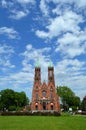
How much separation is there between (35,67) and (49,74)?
21.7 feet

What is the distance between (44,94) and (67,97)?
20653 mm

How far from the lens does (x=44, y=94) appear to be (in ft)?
376

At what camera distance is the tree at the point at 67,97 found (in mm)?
131750

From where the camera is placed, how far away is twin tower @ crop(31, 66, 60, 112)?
112 meters

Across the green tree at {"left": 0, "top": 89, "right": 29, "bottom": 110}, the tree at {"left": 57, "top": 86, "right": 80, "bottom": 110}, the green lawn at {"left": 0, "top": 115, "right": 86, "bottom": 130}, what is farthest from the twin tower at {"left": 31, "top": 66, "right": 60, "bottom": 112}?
the green lawn at {"left": 0, "top": 115, "right": 86, "bottom": 130}

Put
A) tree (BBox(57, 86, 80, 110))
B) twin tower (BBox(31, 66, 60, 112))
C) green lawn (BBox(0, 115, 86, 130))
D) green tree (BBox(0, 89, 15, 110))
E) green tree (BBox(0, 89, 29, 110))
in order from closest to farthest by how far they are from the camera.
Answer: green lawn (BBox(0, 115, 86, 130)) < twin tower (BBox(31, 66, 60, 112)) < green tree (BBox(0, 89, 15, 110)) < green tree (BBox(0, 89, 29, 110)) < tree (BBox(57, 86, 80, 110))

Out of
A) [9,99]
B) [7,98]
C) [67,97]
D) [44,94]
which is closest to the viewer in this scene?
[44,94]

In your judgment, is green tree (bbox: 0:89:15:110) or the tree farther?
the tree

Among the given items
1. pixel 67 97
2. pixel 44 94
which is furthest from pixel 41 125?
pixel 67 97

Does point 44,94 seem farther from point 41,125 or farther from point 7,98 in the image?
point 41,125

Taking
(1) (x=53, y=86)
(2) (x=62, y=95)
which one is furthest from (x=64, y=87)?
(1) (x=53, y=86)

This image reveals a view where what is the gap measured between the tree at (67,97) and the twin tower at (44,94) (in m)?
19.4

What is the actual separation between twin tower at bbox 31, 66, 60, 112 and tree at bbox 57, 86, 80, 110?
19402 millimetres

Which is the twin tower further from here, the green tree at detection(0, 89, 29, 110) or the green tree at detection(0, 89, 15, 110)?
the green tree at detection(0, 89, 15, 110)
